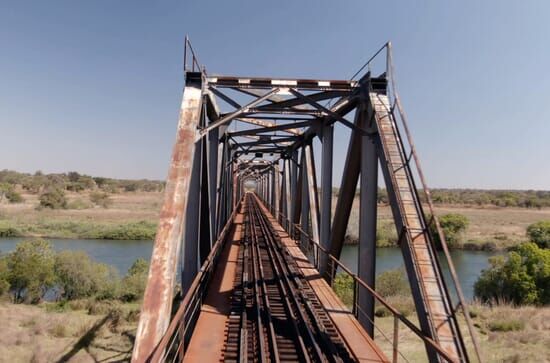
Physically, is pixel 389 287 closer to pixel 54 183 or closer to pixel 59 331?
pixel 59 331

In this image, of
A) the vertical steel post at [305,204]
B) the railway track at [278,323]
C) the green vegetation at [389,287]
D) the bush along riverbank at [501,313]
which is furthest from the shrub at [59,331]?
the green vegetation at [389,287]

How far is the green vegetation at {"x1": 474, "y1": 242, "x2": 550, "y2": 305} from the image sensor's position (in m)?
21.7

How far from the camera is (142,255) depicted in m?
37.9

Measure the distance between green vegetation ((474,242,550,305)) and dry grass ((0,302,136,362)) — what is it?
2211 centimetres

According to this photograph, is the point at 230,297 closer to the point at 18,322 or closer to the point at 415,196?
the point at 415,196

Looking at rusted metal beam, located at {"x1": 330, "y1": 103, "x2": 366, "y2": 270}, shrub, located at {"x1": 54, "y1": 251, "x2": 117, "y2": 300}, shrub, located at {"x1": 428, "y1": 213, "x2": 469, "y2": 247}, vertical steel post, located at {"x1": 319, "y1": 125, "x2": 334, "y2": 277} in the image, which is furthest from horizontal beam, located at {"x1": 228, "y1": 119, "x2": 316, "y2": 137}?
shrub, located at {"x1": 428, "y1": 213, "x2": 469, "y2": 247}

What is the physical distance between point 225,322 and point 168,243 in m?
2.34

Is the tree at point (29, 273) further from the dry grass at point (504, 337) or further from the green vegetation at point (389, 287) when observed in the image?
the dry grass at point (504, 337)

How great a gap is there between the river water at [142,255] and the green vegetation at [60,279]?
249 inches

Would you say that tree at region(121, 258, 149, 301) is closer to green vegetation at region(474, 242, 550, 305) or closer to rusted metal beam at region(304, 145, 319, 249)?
rusted metal beam at region(304, 145, 319, 249)

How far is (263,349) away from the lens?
17.1 ft

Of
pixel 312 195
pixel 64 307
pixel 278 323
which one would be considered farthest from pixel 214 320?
pixel 64 307

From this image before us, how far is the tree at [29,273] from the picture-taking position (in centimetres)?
2275

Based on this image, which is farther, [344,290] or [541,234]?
[541,234]
